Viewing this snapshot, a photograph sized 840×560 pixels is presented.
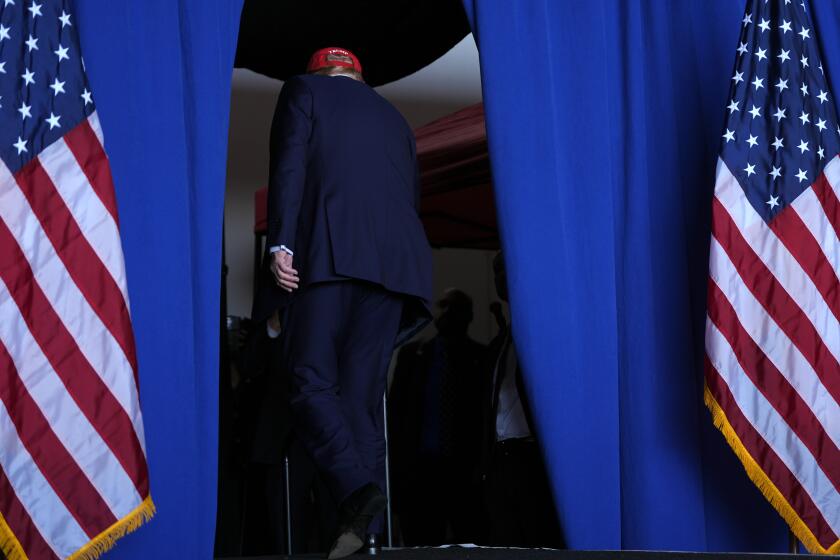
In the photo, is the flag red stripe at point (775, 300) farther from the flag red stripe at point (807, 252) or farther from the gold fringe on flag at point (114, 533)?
the gold fringe on flag at point (114, 533)

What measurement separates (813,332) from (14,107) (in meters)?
2.48

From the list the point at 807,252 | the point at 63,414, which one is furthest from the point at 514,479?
the point at 63,414

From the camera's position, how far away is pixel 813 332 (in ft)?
10.9

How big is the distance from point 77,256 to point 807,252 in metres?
2.28

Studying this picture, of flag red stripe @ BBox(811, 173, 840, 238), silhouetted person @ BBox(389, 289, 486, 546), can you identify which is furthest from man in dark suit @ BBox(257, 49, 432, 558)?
silhouetted person @ BBox(389, 289, 486, 546)

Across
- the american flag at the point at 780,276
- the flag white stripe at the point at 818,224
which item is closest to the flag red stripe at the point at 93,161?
the american flag at the point at 780,276

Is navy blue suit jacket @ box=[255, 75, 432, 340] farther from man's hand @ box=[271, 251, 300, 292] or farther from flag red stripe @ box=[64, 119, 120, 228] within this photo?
flag red stripe @ box=[64, 119, 120, 228]

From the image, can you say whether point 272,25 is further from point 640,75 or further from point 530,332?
point 530,332

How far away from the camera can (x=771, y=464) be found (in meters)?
3.21

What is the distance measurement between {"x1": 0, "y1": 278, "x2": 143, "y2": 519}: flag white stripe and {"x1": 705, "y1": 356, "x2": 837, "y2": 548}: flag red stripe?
1.79 metres

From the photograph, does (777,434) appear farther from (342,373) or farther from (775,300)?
(342,373)

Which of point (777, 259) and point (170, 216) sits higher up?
point (170, 216)

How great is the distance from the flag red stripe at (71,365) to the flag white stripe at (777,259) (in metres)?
1.99

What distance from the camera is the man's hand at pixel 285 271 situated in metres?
2.76
